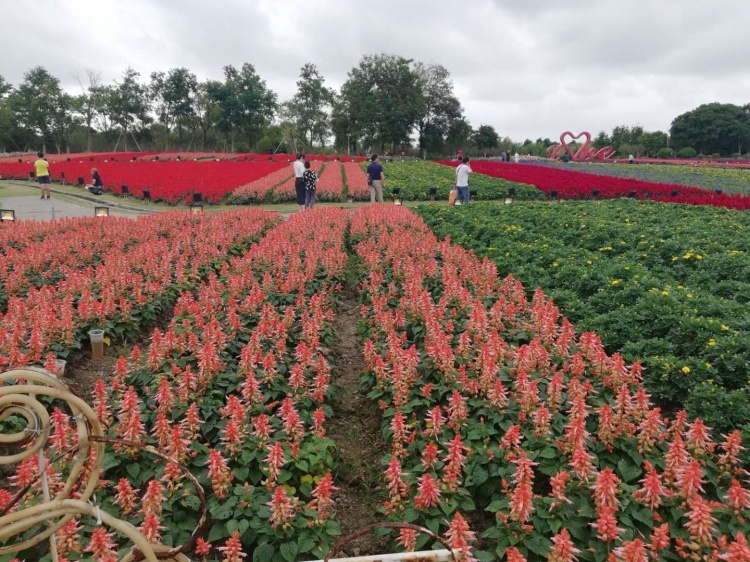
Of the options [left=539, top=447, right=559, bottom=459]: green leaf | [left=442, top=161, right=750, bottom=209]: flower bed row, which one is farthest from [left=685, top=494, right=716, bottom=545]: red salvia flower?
[left=442, top=161, right=750, bottom=209]: flower bed row

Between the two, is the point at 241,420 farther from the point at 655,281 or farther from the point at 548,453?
the point at 655,281

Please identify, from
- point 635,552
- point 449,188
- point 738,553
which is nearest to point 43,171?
point 449,188

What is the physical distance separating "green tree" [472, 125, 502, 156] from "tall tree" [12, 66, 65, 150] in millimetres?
54883

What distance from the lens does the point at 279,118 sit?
6919 centimetres

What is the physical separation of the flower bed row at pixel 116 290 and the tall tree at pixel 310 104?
59.7 metres

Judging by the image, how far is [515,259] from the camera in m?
7.68

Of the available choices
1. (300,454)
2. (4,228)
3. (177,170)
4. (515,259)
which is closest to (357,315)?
(515,259)

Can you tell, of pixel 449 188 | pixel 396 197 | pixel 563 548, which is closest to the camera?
pixel 563 548

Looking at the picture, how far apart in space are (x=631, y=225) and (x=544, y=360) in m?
7.15

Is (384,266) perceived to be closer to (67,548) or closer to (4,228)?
(67,548)

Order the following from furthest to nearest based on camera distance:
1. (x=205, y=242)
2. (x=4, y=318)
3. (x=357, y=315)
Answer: (x=205, y=242)
(x=357, y=315)
(x=4, y=318)

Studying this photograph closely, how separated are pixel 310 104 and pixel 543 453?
69755 mm

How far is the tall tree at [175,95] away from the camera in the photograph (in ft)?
204

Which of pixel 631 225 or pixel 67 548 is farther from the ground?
pixel 631 225
